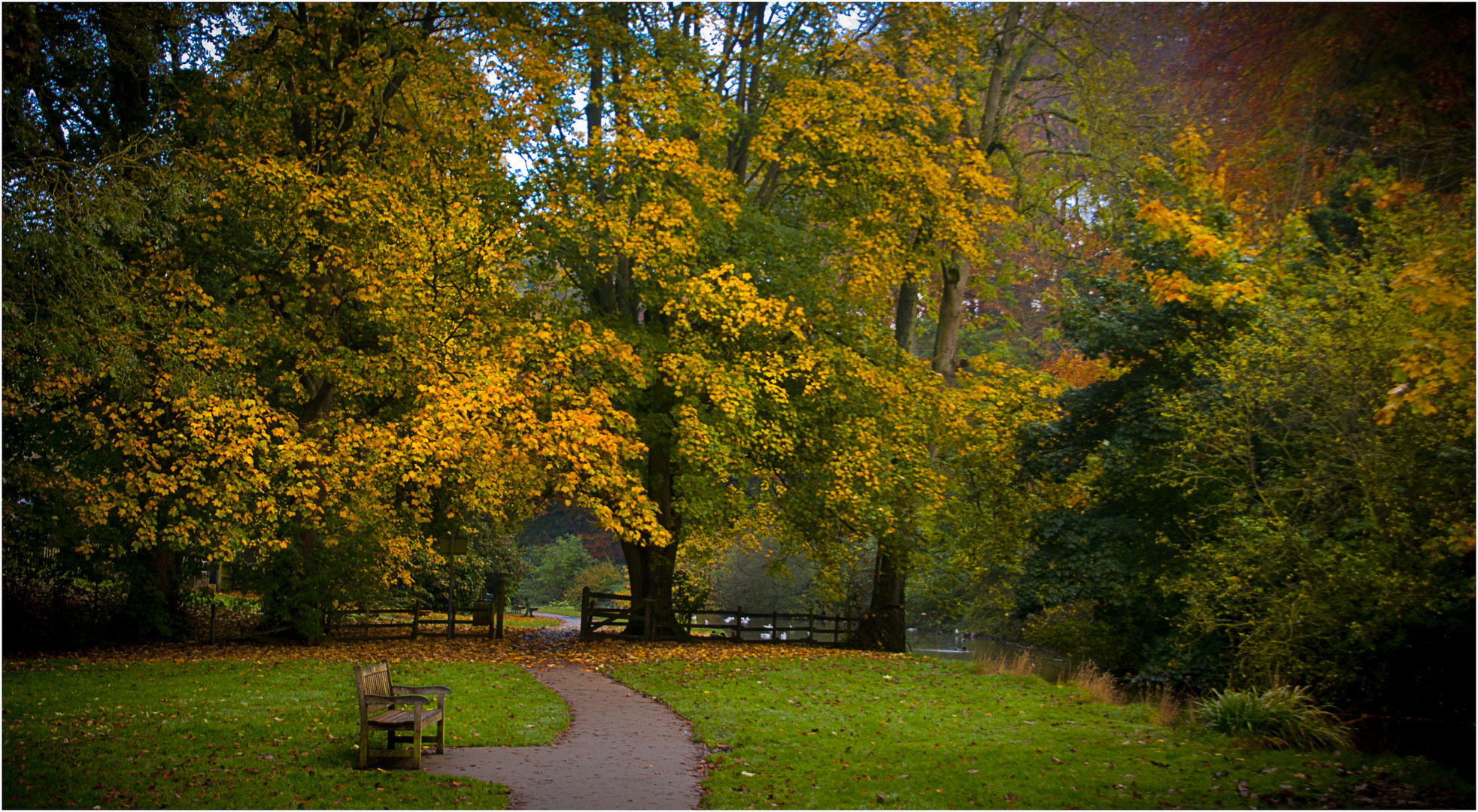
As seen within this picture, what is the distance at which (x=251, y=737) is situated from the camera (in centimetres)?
Result: 895

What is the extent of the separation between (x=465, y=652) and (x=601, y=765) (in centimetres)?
924

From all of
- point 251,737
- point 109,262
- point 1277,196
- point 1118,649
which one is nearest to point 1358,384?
point 1277,196

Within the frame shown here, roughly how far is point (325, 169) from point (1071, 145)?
18.1m

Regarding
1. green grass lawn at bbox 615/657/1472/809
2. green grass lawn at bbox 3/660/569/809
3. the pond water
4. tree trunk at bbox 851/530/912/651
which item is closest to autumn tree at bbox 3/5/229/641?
green grass lawn at bbox 3/660/569/809

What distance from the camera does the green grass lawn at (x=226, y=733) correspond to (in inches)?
281

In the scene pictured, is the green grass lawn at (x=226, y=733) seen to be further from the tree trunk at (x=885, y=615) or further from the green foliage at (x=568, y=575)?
the green foliage at (x=568, y=575)

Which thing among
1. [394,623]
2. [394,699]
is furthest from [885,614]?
[394,699]

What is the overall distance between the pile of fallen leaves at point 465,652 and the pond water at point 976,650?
306 cm

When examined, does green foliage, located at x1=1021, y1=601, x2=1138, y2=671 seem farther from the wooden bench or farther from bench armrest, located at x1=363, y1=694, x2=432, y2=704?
bench armrest, located at x1=363, y1=694, x2=432, y2=704

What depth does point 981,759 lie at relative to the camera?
934cm

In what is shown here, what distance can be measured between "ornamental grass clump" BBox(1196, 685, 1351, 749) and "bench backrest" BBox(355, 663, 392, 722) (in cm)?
841

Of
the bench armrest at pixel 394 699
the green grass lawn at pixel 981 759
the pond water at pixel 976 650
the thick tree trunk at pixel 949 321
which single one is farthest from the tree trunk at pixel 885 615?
the bench armrest at pixel 394 699

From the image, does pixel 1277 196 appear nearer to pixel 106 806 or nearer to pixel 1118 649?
pixel 1118 649

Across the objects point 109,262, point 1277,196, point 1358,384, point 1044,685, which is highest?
point 1277,196
